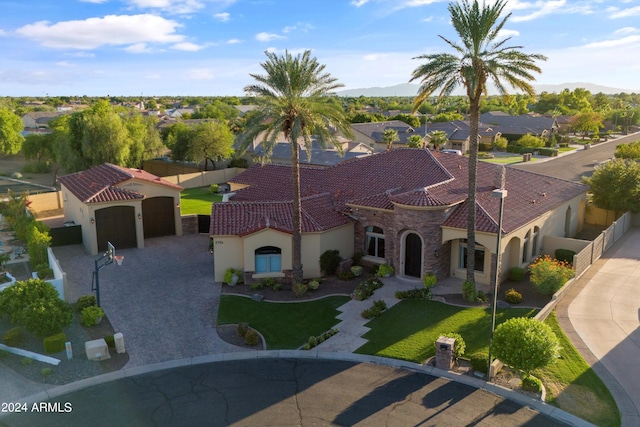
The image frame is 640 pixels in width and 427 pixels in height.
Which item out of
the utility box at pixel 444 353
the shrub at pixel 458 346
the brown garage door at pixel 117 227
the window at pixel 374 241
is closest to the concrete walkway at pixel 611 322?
the shrub at pixel 458 346

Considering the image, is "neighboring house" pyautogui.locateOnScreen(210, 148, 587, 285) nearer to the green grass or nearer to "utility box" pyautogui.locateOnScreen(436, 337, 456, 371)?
"utility box" pyautogui.locateOnScreen(436, 337, 456, 371)

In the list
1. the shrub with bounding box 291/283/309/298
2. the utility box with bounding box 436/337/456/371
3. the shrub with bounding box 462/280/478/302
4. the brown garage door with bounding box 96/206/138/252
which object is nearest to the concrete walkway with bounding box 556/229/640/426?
the shrub with bounding box 462/280/478/302

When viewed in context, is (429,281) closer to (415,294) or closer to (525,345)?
(415,294)

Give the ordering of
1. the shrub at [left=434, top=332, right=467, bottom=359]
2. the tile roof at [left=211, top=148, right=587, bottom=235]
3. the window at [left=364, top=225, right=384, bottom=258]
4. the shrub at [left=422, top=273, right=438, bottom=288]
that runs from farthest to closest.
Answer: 1. the window at [left=364, top=225, right=384, bottom=258]
2. the tile roof at [left=211, top=148, right=587, bottom=235]
3. the shrub at [left=422, top=273, right=438, bottom=288]
4. the shrub at [left=434, top=332, right=467, bottom=359]

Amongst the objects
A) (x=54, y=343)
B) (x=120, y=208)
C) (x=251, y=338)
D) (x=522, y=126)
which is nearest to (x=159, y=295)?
(x=54, y=343)

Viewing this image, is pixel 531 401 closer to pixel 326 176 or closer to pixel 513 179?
pixel 513 179

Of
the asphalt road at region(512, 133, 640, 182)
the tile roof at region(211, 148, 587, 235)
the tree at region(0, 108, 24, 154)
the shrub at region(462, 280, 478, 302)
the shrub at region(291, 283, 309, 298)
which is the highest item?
the tree at region(0, 108, 24, 154)
